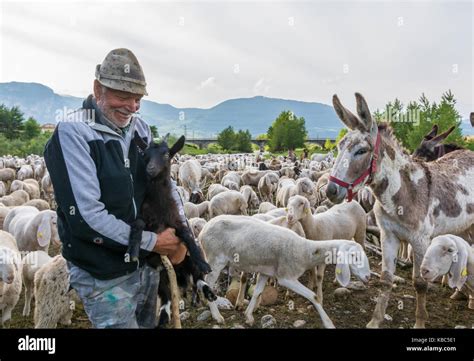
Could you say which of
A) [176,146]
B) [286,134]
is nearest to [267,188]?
[176,146]

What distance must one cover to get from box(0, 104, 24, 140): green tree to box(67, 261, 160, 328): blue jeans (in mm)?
27902

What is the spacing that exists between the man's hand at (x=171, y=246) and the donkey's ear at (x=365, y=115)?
2334 millimetres

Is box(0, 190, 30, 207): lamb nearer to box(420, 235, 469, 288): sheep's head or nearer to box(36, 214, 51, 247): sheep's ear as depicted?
box(36, 214, 51, 247): sheep's ear

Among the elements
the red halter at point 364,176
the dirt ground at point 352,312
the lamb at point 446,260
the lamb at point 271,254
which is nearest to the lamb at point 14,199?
the dirt ground at point 352,312

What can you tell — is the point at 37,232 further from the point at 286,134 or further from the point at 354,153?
the point at 286,134

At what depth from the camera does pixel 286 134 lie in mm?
32281

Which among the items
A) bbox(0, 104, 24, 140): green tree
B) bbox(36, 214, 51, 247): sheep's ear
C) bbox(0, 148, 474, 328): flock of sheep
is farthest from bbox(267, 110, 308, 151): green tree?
bbox(36, 214, 51, 247): sheep's ear

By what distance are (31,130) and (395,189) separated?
3456cm

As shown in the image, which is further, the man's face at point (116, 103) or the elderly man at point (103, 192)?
the man's face at point (116, 103)

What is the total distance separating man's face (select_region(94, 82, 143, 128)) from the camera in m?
2.54

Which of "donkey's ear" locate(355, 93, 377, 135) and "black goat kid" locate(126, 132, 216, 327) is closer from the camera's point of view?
"black goat kid" locate(126, 132, 216, 327)

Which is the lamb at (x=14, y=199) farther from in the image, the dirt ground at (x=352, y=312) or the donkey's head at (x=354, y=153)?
the donkey's head at (x=354, y=153)

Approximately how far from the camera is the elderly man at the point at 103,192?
2.34 metres
